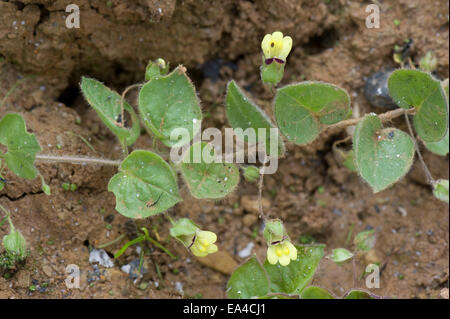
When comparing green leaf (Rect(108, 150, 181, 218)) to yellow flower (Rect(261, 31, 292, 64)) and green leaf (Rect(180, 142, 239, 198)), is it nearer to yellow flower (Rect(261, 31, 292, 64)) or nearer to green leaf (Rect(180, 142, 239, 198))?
green leaf (Rect(180, 142, 239, 198))

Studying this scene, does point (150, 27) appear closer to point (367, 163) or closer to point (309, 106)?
point (309, 106)

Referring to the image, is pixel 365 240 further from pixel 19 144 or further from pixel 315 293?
pixel 19 144

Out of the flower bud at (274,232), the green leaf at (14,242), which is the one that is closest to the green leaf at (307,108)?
the flower bud at (274,232)

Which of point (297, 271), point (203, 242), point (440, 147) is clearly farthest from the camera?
point (440, 147)

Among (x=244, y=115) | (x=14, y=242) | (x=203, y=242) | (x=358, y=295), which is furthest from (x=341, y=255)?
(x=14, y=242)

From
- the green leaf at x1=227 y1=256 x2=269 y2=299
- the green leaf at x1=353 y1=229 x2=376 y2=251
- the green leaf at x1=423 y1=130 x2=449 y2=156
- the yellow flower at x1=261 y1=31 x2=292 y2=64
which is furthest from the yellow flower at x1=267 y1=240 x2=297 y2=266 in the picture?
the green leaf at x1=423 y1=130 x2=449 y2=156

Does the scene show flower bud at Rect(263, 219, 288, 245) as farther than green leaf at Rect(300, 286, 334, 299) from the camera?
No

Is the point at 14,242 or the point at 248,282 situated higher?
the point at 14,242
